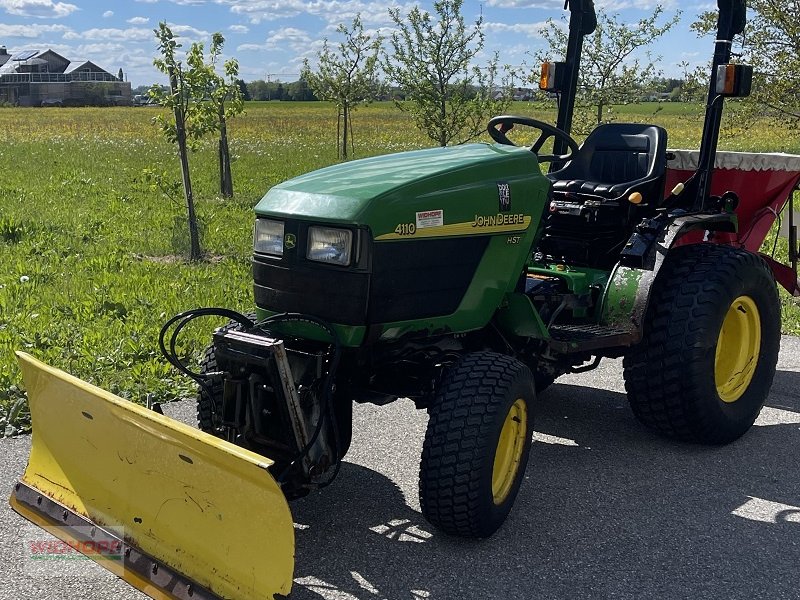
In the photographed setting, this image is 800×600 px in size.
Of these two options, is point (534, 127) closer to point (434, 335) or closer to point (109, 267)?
point (434, 335)

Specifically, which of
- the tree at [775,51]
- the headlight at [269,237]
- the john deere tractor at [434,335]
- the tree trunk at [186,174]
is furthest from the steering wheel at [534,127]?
the tree at [775,51]

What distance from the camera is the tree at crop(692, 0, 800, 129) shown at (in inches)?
574

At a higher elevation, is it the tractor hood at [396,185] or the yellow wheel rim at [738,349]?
the tractor hood at [396,185]

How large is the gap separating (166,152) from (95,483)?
23566 millimetres

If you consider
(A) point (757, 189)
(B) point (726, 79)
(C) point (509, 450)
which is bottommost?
(C) point (509, 450)

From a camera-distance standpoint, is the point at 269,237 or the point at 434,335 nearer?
the point at 269,237

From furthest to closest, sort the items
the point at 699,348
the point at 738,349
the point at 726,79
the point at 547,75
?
the point at 547,75
the point at 738,349
the point at 726,79
the point at 699,348

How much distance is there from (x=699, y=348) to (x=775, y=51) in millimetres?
12777

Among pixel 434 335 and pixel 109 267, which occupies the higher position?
pixel 434 335

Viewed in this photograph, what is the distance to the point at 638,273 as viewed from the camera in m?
4.25

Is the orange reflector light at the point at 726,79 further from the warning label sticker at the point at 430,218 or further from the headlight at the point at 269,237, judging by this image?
the headlight at the point at 269,237

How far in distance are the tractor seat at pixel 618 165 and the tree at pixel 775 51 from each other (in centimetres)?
1094

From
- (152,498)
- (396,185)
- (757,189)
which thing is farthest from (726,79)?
(152,498)

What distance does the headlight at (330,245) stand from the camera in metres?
3.25
